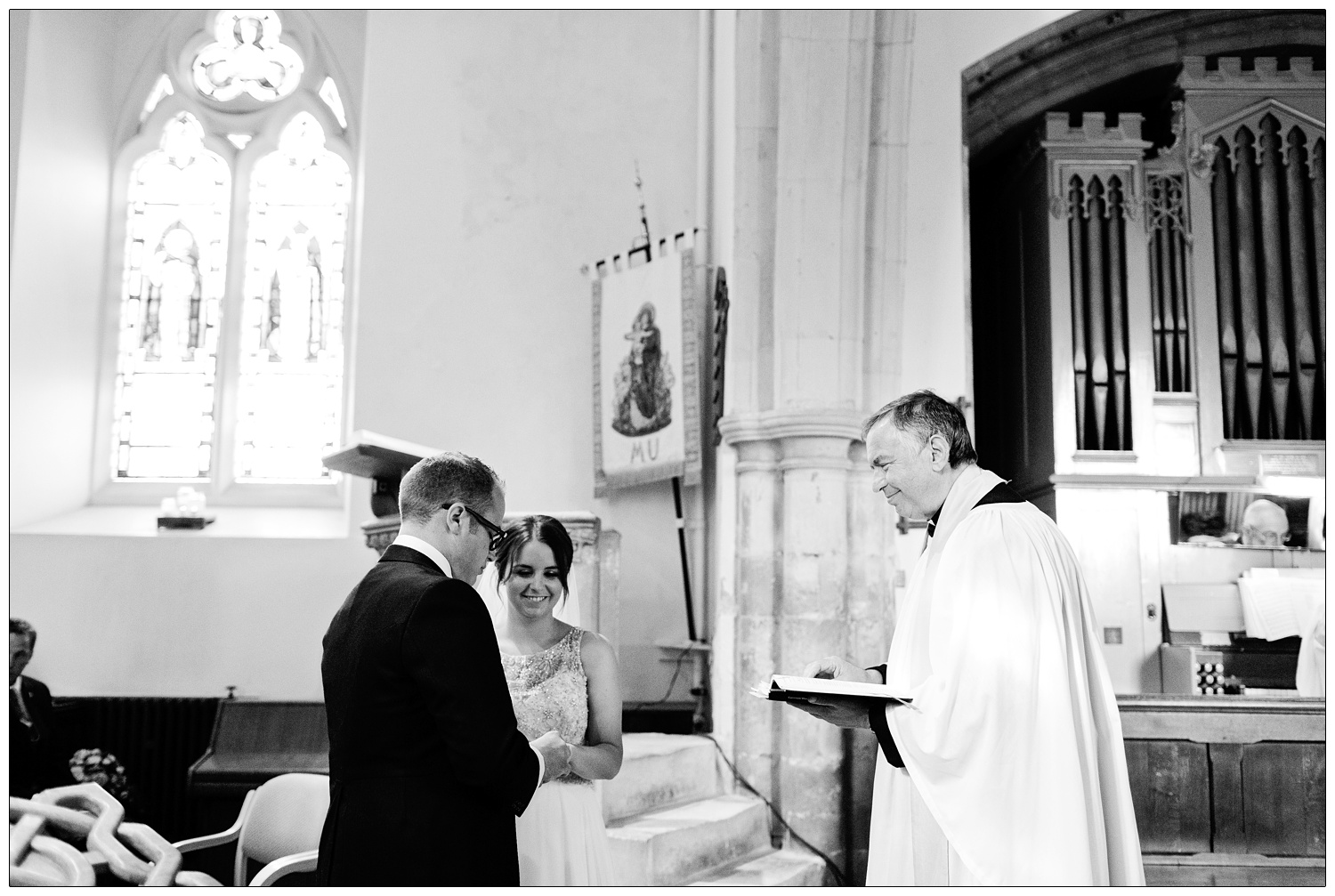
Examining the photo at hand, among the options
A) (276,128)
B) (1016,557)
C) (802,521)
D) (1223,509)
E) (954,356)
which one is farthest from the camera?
(276,128)

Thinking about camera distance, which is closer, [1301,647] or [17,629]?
[17,629]

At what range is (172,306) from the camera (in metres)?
8.23

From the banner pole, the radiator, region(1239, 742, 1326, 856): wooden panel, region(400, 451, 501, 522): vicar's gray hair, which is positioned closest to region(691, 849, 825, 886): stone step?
region(1239, 742, 1326, 856): wooden panel

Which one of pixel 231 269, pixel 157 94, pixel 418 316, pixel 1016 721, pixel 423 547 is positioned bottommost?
pixel 1016 721

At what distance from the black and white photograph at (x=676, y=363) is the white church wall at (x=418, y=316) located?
0.09 ft

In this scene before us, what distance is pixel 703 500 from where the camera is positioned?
727 cm

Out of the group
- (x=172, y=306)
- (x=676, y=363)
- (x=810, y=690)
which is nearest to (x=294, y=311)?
(x=172, y=306)

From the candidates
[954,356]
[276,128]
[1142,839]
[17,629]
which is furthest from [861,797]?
[276,128]

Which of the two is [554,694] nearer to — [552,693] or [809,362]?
[552,693]

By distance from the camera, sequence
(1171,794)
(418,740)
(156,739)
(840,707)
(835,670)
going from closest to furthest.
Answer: (418,740) < (840,707) < (835,670) < (1171,794) < (156,739)

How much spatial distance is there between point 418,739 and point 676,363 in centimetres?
451

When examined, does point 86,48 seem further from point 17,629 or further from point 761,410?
point 761,410

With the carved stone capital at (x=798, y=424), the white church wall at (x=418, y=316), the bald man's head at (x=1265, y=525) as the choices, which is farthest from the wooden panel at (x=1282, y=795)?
the white church wall at (x=418, y=316)

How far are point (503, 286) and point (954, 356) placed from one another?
305 cm
